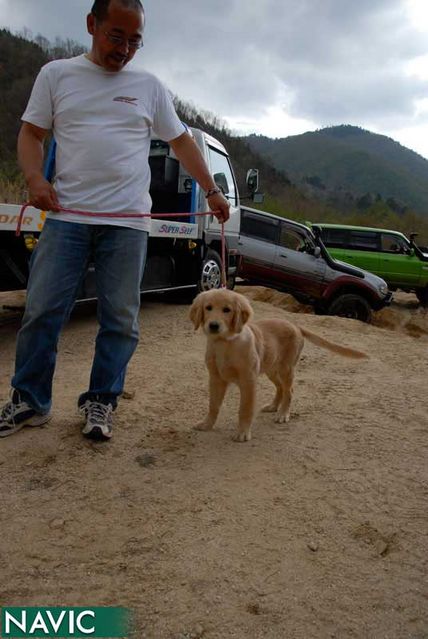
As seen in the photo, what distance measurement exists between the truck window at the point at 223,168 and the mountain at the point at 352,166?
81.3 m

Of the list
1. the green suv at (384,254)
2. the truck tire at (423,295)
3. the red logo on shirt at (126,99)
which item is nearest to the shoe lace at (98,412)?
the red logo on shirt at (126,99)

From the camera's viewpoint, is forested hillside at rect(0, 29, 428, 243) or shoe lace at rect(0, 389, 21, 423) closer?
shoe lace at rect(0, 389, 21, 423)

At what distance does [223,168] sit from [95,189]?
5.99 m

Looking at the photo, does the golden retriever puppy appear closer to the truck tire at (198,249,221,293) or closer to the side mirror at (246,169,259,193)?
the truck tire at (198,249,221,293)

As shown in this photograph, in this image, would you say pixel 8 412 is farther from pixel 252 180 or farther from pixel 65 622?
pixel 252 180

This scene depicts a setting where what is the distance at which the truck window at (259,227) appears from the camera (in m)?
10.2

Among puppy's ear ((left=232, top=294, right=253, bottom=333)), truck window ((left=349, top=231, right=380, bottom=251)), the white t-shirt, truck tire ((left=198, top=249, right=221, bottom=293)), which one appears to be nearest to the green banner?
puppy's ear ((left=232, top=294, right=253, bottom=333))

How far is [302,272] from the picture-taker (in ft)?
33.4

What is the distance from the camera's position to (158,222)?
6344mm

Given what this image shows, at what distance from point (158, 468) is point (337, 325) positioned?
18.3 feet

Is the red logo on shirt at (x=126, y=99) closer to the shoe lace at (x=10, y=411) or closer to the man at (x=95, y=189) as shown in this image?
the man at (x=95, y=189)

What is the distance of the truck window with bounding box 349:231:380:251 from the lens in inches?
567

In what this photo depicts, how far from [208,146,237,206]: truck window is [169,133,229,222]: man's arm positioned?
16.1 feet

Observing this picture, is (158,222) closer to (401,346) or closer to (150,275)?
(150,275)
